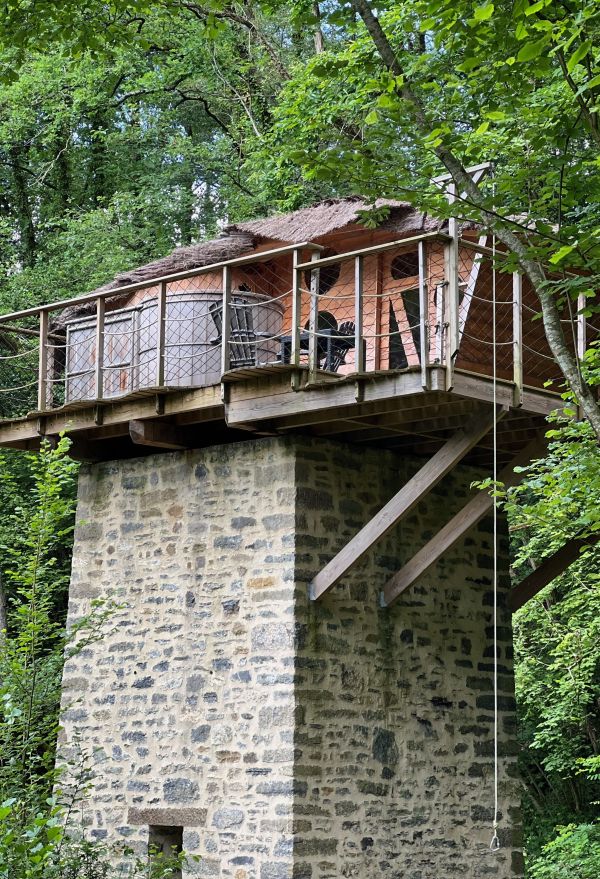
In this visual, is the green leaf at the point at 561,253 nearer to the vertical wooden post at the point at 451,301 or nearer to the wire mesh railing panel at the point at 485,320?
the vertical wooden post at the point at 451,301

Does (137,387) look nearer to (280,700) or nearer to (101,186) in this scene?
(280,700)

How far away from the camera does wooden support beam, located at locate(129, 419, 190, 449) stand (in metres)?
9.70

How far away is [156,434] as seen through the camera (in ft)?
32.1

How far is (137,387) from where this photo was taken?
1011 centimetres

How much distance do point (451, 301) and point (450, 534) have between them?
5.99 feet

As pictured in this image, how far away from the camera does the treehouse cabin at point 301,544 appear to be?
29.2 ft

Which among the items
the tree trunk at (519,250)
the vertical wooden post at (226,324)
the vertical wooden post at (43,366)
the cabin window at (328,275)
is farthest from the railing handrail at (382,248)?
the vertical wooden post at (43,366)

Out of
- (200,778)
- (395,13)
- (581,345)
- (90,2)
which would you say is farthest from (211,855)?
(395,13)

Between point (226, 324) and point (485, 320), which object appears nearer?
point (226, 324)

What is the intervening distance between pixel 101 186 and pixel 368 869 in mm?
13313

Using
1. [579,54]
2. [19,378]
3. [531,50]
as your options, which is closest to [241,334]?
[531,50]

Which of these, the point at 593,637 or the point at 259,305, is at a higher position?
the point at 259,305

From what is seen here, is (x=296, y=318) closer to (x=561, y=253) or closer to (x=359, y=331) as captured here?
(x=359, y=331)

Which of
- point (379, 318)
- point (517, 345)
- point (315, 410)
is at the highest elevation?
point (379, 318)
